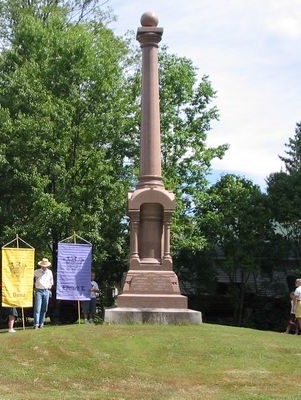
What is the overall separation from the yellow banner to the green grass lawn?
255 cm

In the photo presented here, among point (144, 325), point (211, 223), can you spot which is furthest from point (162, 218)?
point (211, 223)

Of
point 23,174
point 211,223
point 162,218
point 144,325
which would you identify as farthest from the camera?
point 211,223

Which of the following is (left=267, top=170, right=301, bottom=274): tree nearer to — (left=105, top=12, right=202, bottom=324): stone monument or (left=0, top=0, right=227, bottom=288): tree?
(left=0, top=0, right=227, bottom=288): tree

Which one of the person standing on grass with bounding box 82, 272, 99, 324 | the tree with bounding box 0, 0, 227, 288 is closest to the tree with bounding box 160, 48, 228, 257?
the tree with bounding box 0, 0, 227, 288

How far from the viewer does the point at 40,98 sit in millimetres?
24188

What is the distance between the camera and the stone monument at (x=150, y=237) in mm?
16156

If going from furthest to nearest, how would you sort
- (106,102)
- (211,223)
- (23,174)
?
(211,223) → (106,102) → (23,174)

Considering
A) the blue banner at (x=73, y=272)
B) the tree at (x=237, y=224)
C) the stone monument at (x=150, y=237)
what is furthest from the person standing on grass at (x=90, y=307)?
the tree at (x=237, y=224)

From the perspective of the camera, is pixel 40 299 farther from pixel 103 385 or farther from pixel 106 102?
pixel 106 102

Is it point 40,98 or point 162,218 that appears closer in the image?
point 162,218

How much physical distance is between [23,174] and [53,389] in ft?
48.0

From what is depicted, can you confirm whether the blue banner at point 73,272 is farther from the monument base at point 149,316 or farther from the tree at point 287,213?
the tree at point 287,213

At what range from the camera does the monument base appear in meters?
15.9

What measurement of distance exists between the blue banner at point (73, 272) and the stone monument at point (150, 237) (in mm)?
1468
